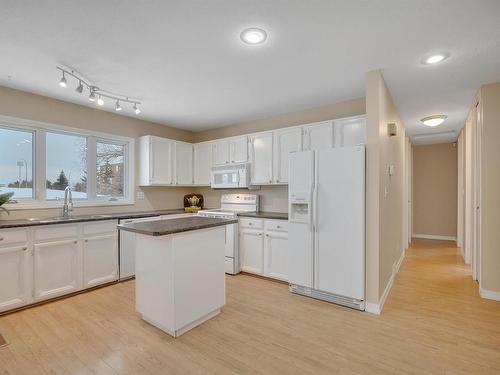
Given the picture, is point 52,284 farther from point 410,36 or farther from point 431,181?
point 431,181

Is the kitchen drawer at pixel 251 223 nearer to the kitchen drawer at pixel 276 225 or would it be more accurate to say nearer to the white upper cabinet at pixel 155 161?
the kitchen drawer at pixel 276 225

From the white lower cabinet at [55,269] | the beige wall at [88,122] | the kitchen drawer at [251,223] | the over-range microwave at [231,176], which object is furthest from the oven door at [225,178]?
the white lower cabinet at [55,269]

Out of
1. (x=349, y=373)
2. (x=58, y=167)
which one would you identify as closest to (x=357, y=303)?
(x=349, y=373)

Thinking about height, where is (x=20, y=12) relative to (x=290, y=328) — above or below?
above

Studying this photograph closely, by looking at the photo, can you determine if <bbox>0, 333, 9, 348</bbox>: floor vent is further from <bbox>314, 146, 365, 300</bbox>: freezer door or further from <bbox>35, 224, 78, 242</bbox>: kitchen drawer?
<bbox>314, 146, 365, 300</bbox>: freezer door

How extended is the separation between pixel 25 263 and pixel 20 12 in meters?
2.42

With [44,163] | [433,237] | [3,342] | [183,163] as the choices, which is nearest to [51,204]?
[44,163]

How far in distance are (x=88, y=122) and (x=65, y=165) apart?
27.8 inches

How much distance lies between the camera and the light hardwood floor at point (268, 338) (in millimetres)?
1929

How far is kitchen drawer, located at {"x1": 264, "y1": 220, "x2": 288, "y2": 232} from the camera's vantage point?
3.60m

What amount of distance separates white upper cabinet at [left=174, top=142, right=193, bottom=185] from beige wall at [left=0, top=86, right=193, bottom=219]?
373 millimetres

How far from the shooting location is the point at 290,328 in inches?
96.5

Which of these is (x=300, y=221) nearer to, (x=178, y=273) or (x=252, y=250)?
(x=252, y=250)

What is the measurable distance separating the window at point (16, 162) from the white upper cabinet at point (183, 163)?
2.07 metres
